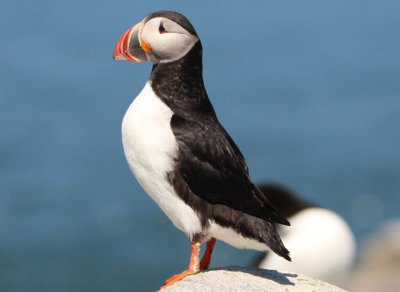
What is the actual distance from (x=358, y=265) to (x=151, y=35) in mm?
7702

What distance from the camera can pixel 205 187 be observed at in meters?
5.01

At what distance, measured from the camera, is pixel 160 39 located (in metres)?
5.00

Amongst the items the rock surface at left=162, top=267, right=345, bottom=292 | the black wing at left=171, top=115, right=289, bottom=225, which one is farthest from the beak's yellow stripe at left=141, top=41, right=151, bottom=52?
the rock surface at left=162, top=267, right=345, bottom=292

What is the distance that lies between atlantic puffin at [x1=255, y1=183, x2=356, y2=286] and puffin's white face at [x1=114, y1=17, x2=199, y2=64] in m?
4.96

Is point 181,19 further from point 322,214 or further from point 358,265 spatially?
point 358,265

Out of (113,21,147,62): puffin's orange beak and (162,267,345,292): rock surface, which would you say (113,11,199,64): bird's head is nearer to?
(113,21,147,62): puffin's orange beak

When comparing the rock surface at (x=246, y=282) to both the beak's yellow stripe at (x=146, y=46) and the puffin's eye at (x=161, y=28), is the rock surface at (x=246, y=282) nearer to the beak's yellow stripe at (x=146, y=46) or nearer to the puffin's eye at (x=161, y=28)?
the beak's yellow stripe at (x=146, y=46)

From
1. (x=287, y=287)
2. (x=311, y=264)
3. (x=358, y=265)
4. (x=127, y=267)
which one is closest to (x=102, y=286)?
(x=127, y=267)

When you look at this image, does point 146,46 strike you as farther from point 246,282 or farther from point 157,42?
point 246,282

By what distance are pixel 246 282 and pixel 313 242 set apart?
4.77 m

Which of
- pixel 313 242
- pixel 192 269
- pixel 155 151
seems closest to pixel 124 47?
pixel 155 151

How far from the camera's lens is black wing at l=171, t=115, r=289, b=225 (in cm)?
498

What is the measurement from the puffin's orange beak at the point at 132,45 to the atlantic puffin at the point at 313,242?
4.95 meters

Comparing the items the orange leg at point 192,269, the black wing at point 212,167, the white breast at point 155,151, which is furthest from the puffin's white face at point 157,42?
the orange leg at point 192,269
